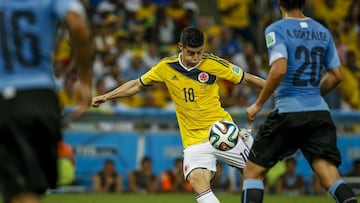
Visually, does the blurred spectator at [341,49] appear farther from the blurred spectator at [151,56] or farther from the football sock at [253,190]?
the football sock at [253,190]

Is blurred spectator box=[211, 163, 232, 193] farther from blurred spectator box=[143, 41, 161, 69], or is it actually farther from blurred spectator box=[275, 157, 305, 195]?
Answer: blurred spectator box=[143, 41, 161, 69]

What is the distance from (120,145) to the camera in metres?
17.7

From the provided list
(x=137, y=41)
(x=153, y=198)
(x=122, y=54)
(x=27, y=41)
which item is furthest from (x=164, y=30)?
(x=27, y=41)

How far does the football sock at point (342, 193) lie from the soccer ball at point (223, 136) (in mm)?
1725

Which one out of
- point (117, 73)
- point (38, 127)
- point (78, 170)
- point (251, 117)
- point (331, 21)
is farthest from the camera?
point (331, 21)

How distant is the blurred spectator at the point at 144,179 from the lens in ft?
57.7

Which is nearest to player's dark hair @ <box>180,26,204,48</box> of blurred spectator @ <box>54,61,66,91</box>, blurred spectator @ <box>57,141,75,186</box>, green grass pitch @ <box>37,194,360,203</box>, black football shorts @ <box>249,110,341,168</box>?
black football shorts @ <box>249,110,341,168</box>

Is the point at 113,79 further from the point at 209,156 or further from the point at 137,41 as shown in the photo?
the point at 209,156

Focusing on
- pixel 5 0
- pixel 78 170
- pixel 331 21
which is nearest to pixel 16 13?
pixel 5 0

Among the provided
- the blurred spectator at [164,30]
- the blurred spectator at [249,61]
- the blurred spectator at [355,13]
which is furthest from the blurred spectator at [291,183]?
the blurred spectator at [355,13]

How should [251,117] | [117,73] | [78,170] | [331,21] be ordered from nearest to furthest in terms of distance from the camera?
1. [251,117]
2. [78,170]
3. [117,73]
4. [331,21]

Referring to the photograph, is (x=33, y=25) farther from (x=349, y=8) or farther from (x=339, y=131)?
(x=349, y=8)

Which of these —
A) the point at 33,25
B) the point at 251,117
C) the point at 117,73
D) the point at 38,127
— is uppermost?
the point at 33,25

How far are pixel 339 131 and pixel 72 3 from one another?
13.2 m
